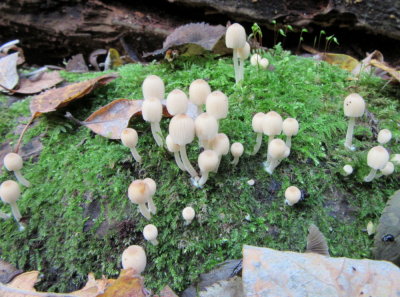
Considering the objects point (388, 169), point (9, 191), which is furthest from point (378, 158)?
point (9, 191)

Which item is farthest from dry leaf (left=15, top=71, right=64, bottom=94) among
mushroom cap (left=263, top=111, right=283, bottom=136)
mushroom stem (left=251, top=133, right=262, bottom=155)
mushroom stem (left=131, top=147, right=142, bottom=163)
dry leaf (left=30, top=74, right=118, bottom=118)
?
mushroom cap (left=263, top=111, right=283, bottom=136)

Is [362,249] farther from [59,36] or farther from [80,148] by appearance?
[59,36]

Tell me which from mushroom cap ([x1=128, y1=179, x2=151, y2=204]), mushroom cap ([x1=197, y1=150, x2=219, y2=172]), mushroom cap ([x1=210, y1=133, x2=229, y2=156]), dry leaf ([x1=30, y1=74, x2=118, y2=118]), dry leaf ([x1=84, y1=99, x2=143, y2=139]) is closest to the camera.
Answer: mushroom cap ([x1=128, y1=179, x2=151, y2=204])

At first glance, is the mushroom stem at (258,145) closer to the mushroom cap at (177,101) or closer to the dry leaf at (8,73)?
the mushroom cap at (177,101)

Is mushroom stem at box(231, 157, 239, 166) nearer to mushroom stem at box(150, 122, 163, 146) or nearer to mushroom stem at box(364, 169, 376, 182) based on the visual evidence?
mushroom stem at box(150, 122, 163, 146)

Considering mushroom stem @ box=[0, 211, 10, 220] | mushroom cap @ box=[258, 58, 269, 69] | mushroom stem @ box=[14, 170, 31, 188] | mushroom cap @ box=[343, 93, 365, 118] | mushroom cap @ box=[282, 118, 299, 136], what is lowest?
mushroom stem @ box=[0, 211, 10, 220]

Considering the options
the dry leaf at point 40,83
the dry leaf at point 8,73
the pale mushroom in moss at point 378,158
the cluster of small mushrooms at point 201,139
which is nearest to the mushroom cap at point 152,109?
the cluster of small mushrooms at point 201,139
